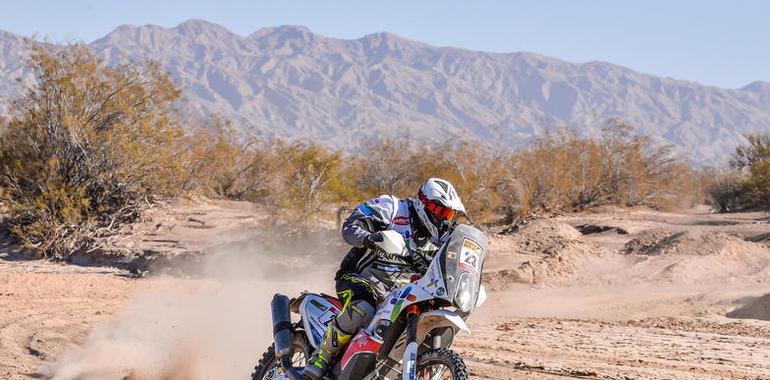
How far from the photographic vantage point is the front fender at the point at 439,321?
5.17 meters

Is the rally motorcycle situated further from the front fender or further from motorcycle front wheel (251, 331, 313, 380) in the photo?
motorcycle front wheel (251, 331, 313, 380)

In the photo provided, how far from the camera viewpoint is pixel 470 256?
5.32 m

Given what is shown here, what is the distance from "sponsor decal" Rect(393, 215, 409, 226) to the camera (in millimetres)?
5996

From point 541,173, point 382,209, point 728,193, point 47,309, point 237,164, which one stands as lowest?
point 728,193

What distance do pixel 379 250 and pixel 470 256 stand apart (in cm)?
81

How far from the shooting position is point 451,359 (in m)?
5.20

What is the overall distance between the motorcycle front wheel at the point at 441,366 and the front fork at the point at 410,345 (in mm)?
130

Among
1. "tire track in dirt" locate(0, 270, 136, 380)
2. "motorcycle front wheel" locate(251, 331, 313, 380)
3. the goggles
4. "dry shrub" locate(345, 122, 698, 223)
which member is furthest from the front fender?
"dry shrub" locate(345, 122, 698, 223)

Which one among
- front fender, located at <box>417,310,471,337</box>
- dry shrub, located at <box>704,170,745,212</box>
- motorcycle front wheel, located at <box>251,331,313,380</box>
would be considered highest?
front fender, located at <box>417,310,471,337</box>

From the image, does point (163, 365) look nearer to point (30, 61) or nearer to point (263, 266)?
point (263, 266)

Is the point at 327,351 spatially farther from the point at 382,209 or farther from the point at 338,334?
the point at 382,209

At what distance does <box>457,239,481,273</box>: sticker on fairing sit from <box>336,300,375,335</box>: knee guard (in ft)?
A: 2.95

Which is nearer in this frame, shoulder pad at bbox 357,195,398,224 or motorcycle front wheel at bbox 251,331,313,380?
shoulder pad at bbox 357,195,398,224

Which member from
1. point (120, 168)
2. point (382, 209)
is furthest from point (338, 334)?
point (120, 168)
